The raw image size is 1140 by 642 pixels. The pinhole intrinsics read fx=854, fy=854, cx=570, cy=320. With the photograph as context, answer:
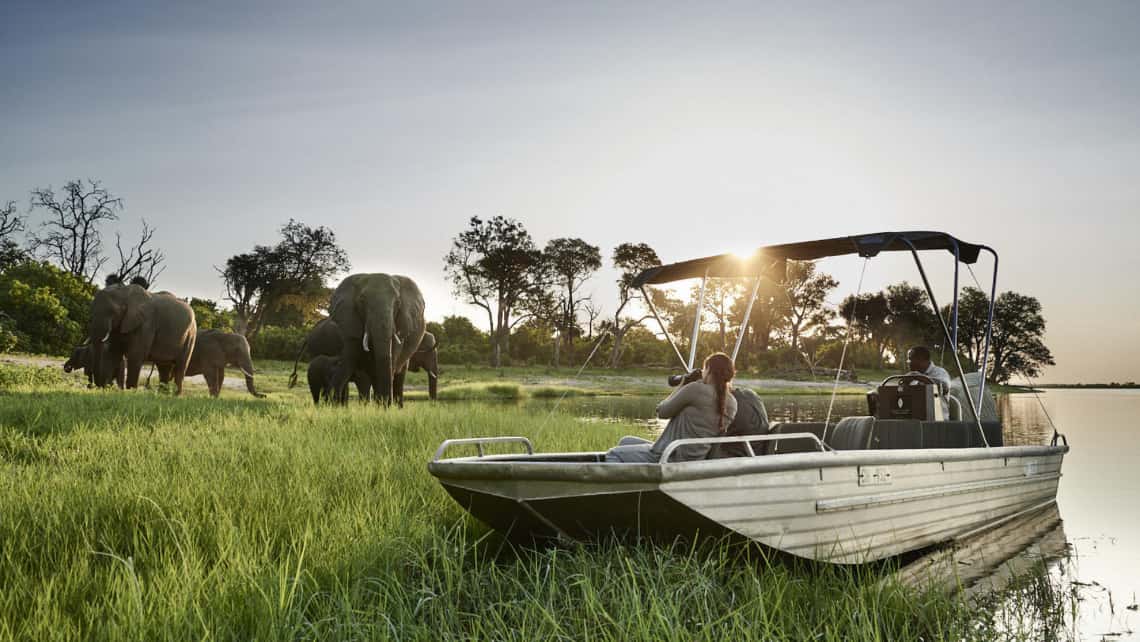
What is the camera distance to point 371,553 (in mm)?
5438

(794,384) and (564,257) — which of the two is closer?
(794,384)

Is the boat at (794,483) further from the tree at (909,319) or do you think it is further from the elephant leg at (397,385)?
the tree at (909,319)

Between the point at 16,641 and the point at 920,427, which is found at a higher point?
the point at 920,427

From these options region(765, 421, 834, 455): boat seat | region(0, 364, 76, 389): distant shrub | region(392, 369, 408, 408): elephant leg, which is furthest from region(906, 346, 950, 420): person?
region(0, 364, 76, 389): distant shrub

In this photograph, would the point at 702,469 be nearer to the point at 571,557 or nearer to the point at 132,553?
the point at 571,557

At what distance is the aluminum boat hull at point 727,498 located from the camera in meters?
5.36

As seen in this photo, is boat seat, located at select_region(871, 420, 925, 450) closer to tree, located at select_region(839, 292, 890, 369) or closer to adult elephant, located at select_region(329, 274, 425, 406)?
adult elephant, located at select_region(329, 274, 425, 406)

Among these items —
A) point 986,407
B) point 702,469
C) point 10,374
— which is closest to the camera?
point 702,469

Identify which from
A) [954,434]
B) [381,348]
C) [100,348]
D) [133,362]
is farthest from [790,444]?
[133,362]

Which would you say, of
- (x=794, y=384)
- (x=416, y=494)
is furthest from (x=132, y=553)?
(x=794, y=384)

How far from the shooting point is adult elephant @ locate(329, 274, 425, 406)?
662 inches

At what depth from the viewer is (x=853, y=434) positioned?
8.66 m

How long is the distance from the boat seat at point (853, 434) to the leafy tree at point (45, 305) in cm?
3136

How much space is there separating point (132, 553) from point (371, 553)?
156cm
